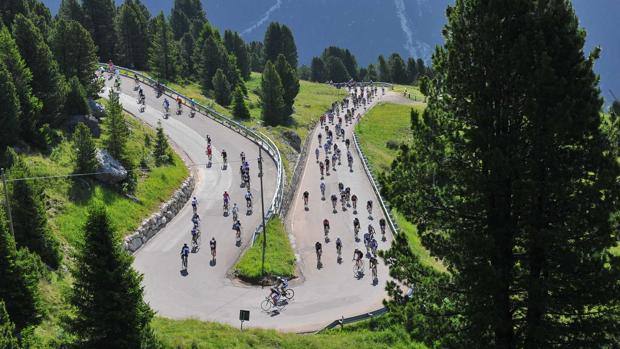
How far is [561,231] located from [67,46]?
Answer: 170 feet

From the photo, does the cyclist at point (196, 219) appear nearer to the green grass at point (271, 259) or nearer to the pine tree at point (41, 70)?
the green grass at point (271, 259)

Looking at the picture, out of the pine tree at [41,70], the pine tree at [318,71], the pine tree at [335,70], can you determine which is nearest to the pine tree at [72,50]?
the pine tree at [41,70]

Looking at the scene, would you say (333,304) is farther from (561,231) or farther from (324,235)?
(561,231)

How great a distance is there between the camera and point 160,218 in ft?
134

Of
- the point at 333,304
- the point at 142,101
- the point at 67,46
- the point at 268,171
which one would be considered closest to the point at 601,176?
the point at 333,304

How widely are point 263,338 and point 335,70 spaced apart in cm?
13286

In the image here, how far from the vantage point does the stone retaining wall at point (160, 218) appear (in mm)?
36906

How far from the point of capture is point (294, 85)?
83.5m

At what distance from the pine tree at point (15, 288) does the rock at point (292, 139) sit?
44.6 metres

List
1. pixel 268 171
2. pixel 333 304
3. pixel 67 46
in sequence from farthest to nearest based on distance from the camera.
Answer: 1. pixel 67 46
2. pixel 268 171
3. pixel 333 304

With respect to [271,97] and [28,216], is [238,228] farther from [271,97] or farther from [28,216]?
[271,97]

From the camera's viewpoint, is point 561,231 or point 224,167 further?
point 224,167

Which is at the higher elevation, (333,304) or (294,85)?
(294,85)

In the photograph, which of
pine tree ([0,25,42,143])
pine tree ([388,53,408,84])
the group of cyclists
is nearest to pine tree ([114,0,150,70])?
the group of cyclists
